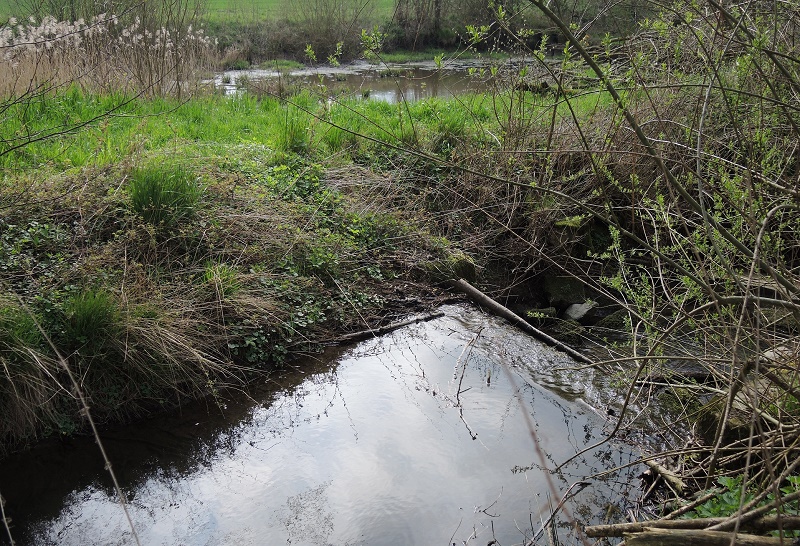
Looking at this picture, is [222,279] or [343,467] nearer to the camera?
[343,467]

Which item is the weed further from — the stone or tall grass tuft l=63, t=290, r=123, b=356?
the stone

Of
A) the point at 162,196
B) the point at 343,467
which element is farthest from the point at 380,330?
the point at 162,196

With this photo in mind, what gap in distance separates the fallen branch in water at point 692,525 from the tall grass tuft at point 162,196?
13.1 feet

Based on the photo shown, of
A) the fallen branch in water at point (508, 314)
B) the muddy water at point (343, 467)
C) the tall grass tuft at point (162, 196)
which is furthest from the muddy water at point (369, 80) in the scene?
the muddy water at point (343, 467)

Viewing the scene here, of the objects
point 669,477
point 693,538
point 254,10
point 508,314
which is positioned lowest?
point 669,477

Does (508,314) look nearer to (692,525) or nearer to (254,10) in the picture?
(692,525)

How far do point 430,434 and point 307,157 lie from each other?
385 cm

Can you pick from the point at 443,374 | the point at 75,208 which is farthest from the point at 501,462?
the point at 75,208

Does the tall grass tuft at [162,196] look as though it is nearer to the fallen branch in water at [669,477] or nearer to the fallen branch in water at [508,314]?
the fallen branch in water at [508,314]

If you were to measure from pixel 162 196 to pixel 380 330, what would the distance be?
6.91 feet

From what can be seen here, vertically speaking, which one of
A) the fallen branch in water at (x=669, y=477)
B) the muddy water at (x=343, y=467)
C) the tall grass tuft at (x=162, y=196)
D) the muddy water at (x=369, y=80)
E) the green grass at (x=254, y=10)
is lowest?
the muddy water at (x=343, y=467)

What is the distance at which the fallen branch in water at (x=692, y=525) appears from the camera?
2.38 metres

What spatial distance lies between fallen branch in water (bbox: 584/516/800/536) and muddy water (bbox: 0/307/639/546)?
0.60m

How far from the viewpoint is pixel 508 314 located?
5.86 metres
